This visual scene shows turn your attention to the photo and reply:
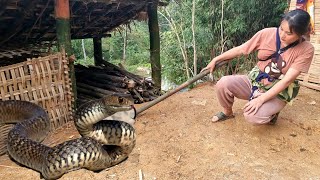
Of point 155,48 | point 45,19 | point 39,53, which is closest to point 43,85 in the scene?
point 39,53

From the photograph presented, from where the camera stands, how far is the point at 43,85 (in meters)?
4.48

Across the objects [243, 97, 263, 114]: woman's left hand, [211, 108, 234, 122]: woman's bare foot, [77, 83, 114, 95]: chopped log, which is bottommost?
[77, 83, 114, 95]: chopped log

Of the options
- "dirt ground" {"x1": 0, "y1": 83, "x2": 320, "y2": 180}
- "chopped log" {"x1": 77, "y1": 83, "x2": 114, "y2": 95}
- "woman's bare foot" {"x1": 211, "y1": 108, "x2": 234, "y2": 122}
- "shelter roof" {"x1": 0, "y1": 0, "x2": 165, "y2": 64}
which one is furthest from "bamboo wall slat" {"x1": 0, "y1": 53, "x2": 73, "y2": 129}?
"woman's bare foot" {"x1": 211, "y1": 108, "x2": 234, "y2": 122}

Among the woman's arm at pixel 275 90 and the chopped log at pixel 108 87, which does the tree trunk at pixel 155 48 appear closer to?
the chopped log at pixel 108 87

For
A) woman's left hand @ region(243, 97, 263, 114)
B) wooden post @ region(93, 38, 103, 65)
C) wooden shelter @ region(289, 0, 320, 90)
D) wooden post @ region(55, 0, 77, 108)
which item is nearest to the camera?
woman's left hand @ region(243, 97, 263, 114)

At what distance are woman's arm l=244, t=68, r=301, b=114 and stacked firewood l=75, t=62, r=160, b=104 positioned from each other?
3.14 m

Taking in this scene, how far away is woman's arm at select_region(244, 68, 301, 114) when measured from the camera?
3.26 m

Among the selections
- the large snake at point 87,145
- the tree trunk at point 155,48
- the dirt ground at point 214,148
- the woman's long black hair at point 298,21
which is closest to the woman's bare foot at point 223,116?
the dirt ground at point 214,148

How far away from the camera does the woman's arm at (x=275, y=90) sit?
3.26m

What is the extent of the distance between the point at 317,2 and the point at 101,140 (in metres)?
4.84

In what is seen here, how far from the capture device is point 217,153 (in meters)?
3.34

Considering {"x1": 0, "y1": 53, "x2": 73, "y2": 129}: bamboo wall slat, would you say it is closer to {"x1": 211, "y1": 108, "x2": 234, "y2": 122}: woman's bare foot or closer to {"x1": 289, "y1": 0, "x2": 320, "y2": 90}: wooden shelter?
{"x1": 211, "y1": 108, "x2": 234, "y2": 122}: woman's bare foot

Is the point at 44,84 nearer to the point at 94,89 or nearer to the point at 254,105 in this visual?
the point at 94,89

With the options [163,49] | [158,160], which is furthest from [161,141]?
[163,49]
